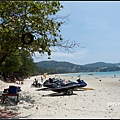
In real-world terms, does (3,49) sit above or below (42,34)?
below

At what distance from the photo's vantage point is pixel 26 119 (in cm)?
750

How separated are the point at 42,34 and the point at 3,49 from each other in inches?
83.8

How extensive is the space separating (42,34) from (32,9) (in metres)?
2.13

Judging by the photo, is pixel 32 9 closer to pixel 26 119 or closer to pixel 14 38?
pixel 14 38

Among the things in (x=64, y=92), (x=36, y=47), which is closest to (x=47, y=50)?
(x=36, y=47)

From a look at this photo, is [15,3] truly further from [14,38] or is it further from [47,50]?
[47,50]

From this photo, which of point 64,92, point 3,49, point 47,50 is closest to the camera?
point 3,49

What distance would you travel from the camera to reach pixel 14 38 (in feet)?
34.6

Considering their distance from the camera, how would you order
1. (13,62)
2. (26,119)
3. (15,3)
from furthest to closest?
(13,62)
(15,3)
(26,119)

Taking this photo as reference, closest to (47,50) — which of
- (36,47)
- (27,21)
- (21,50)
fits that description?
(36,47)

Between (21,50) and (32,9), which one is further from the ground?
(32,9)

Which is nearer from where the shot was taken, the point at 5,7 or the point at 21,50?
the point at 5,7

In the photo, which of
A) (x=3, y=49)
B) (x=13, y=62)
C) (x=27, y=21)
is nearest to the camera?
(x=27, y=21)

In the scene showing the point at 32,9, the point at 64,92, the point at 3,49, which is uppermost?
the point at 32,9
